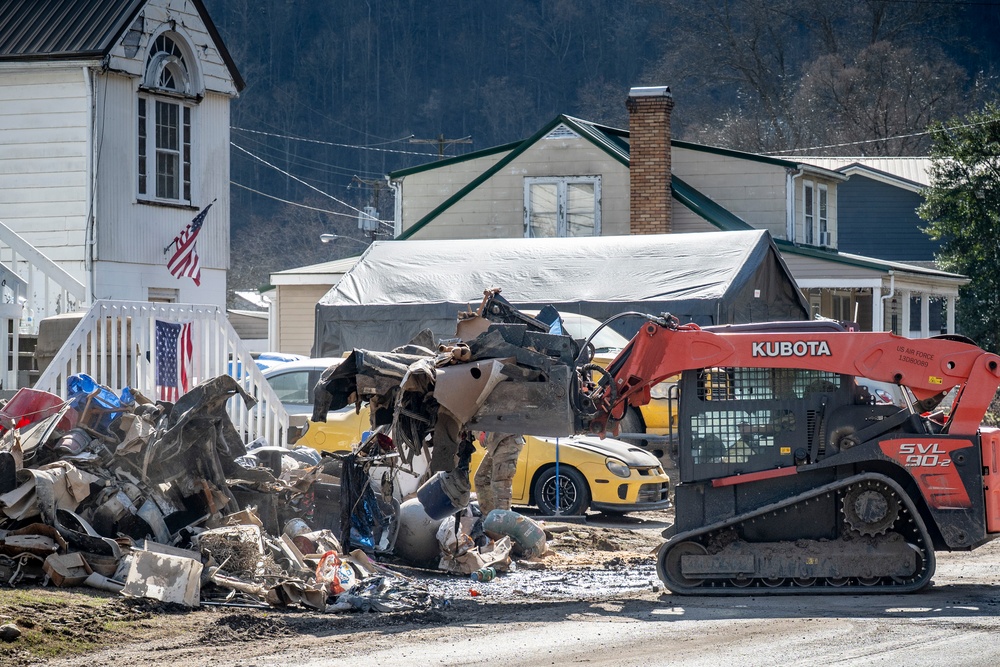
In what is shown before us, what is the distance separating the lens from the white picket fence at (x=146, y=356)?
12.5 meters

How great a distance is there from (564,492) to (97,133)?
9.34 metres

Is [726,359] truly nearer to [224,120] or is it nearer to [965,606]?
[965,606]

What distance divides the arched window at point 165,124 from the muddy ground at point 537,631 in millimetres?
12093

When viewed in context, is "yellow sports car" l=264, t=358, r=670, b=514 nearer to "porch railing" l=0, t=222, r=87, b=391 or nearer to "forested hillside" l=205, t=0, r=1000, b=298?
"porch railing" l=0, t=222, r=87, b=391

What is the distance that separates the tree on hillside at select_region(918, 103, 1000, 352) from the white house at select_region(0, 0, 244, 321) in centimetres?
1978

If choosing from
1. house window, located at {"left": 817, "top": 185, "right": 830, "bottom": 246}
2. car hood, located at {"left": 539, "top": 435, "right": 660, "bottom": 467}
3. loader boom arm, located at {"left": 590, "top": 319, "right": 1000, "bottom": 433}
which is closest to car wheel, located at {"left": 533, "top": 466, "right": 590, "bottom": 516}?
car hood, located at {"left": 539, "top": 435, "right": 660, "bottom": 467}

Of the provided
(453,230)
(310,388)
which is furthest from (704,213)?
(310,388)

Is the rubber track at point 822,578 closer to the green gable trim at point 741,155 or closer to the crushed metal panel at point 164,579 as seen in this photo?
the crushed metal panel at point 164,579

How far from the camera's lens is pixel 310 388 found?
17.2m

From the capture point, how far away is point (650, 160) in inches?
1161

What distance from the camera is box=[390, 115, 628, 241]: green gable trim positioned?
100 ft

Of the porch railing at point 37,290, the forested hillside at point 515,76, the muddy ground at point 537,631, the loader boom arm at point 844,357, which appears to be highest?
the forested hillside at point 515,76

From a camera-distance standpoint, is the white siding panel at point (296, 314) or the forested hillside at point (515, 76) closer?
the white siding panel at point (296, 314)

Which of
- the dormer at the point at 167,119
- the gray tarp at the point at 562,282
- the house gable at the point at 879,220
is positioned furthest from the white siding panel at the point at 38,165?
the house gable at the point at 879,220
